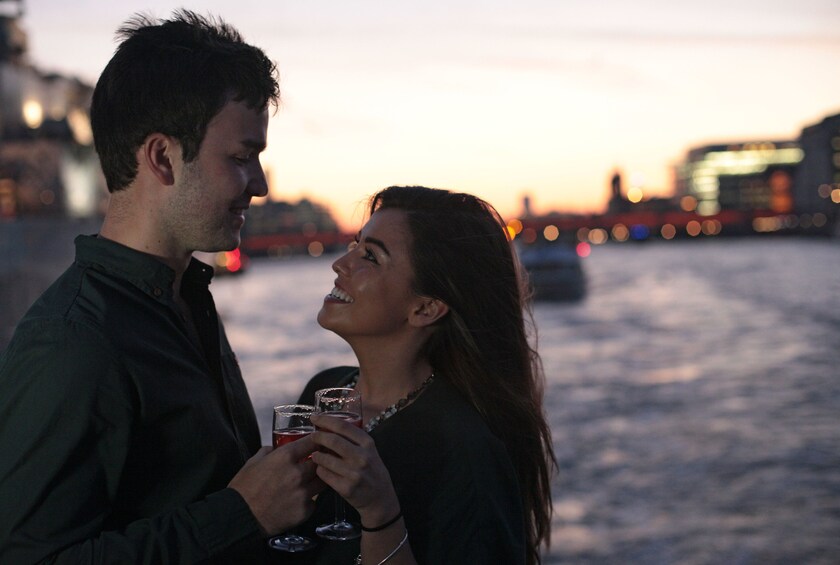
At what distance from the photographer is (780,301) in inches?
2143

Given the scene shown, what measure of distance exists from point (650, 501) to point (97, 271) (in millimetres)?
11083

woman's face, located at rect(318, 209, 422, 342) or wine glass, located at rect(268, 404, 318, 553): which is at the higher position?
woman's face, located at rect(318, 209, 422, 342)

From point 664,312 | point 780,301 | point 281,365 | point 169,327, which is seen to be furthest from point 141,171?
point 780,301

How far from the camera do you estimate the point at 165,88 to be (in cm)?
226

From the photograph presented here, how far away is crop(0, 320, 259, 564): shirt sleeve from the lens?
6.24 feet

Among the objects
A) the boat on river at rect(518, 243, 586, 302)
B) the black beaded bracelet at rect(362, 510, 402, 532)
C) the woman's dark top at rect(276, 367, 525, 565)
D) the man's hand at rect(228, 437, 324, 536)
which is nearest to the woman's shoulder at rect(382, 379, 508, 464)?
the woman's dark top at rect(276, 367, 525, 565)

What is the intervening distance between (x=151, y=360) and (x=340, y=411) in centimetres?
50

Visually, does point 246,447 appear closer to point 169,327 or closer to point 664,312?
point 169,327

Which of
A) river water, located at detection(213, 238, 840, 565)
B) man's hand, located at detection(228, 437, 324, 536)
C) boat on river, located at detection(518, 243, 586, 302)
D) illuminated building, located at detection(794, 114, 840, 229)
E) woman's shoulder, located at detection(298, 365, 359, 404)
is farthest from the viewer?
illuminated building, located at detection(794, 114, 840, 229)

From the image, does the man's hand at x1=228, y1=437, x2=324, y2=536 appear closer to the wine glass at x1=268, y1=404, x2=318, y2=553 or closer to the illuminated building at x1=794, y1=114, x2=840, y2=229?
the wine glass at x1=268, y1=404, x2=318, y2=553

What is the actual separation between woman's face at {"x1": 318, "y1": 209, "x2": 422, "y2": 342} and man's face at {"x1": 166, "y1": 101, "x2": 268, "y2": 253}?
657 mm

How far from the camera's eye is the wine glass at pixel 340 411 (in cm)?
236

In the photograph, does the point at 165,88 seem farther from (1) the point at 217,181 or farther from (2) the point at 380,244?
(2) the point at 380,244

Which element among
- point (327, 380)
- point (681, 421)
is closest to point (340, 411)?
point (327, 380)
